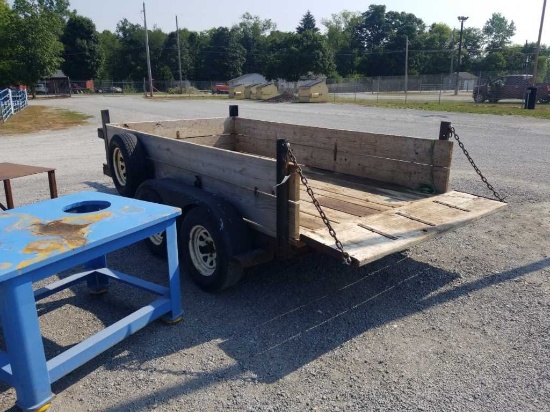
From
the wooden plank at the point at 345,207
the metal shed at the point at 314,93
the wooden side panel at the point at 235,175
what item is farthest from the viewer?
the metal shed at the point at 314,93

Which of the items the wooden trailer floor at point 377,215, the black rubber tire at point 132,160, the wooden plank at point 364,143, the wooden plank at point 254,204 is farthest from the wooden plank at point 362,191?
the black rubber tire at point 132,160

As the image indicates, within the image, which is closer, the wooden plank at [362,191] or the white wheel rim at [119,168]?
the wooden plank at [362,191]

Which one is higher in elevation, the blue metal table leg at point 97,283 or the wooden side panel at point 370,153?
the wooden side panel at point 370,153

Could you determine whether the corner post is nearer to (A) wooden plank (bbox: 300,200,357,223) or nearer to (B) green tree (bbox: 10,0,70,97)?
(A) wooden plank (bbox: 300,200,357,223)

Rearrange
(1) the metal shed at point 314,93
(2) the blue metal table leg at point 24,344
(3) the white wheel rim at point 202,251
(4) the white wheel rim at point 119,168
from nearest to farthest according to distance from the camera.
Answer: (2) the blue metal table leg at point 24,344
(3) the white wheel rim at point 202,251
(4) the white wheel rim at point 119,168
(1) the metal shed at point 314,93

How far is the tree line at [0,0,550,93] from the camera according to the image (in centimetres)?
6725

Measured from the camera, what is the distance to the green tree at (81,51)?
7288cm

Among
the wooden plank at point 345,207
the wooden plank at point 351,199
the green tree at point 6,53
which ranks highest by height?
the green tree at point 6,53

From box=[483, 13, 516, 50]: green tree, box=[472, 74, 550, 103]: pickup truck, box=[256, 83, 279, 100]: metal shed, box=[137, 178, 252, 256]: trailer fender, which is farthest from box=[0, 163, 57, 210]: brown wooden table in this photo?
box=[483, 13, 516, 50]: green tree

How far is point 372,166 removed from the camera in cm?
522

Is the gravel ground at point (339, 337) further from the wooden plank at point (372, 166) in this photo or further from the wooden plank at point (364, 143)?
the wooden plank at point (364, 143)

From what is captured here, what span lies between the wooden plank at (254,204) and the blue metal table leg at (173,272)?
0.63 meters

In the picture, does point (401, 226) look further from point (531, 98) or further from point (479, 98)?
point (479, 98)

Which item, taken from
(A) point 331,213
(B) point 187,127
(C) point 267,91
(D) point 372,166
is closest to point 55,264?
(A) point 331,213
